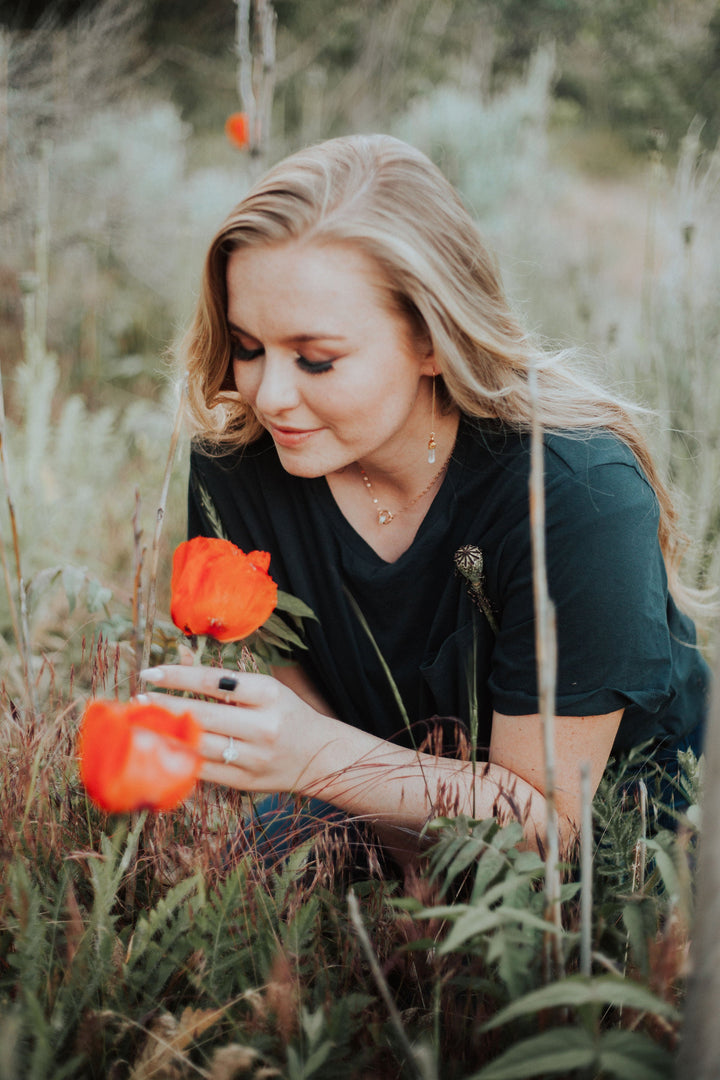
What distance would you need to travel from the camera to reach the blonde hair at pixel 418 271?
1.22 meters

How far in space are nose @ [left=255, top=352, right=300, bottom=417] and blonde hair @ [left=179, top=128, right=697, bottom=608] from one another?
176 mm

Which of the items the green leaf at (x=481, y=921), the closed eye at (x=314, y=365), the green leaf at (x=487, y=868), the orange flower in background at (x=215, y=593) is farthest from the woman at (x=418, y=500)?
the green leaf at (x=481, y=921)

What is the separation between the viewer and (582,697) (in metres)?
1.19

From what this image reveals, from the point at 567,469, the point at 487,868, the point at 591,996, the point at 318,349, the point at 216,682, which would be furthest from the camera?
the point at 567,469

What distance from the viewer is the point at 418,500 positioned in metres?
1.52

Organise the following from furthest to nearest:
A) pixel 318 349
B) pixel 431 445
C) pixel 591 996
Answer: pixel 431 445 < pixel 318 349 < pixel 591 996

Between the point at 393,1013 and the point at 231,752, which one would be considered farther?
the point at 231,752

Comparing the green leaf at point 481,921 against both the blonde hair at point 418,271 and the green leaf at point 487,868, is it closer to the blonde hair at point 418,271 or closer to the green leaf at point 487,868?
the green leaf at point 487,868

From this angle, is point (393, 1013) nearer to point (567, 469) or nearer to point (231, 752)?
point (231, 752)

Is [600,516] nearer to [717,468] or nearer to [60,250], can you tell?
[717,468]

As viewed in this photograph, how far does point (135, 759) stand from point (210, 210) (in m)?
4.43

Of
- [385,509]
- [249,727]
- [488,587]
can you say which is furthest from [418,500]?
[249,727]

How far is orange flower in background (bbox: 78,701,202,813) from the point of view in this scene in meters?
0.59

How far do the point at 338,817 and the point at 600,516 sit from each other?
2.50 feet
